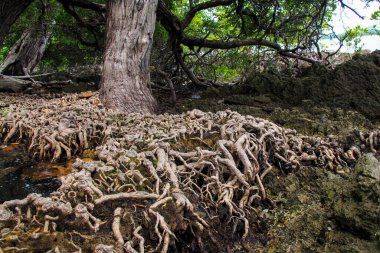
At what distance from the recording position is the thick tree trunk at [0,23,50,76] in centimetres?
1091

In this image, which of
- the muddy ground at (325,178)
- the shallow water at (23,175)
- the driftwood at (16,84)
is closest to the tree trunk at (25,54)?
the driftwood at (16,84)

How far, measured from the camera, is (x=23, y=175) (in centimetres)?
387

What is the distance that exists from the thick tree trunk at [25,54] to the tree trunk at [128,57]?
561cm

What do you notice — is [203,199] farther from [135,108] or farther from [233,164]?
[135,108]

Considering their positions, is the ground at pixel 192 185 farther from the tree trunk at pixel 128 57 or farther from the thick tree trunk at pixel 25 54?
the thick tree trunk at pixel 25 54

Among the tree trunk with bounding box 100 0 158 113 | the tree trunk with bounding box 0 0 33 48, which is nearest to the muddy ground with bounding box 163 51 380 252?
the tree trunk with bounding box 100 0 158 113

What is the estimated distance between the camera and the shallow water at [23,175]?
3406mm

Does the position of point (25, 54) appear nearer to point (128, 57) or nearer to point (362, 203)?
point (128, 57)

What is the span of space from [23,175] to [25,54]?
8708mm

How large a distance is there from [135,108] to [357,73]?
13.6ft

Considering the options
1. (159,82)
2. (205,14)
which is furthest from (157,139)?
(205,14)

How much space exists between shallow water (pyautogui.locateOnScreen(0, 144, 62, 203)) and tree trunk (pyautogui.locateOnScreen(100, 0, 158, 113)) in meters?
1.82

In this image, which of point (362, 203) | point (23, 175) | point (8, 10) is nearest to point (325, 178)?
point (362, 203)

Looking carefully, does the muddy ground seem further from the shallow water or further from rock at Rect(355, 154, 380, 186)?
the shallow water
